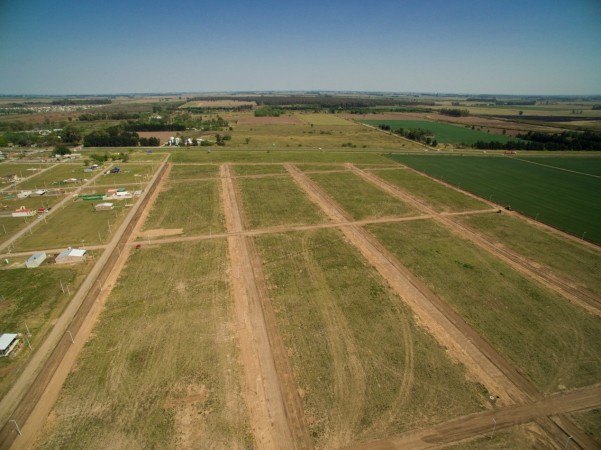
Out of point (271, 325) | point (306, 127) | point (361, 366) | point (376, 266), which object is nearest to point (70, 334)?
point (271, 325)

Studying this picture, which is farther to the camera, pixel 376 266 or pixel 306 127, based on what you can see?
pixel 306 127

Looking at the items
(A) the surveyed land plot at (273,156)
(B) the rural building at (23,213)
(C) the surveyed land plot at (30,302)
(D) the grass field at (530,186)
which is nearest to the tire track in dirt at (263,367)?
(C) the surveyed land plot at (30,302)

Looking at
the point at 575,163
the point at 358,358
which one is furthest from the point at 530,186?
the point at 358,358

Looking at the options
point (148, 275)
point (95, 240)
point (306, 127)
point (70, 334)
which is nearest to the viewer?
point (70, 334)

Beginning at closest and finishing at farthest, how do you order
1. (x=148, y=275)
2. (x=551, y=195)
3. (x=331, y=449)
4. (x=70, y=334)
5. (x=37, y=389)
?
(x=331, y=449) → (x=37, y=389) → (x=70, y=334) → (x=148, y=275) → (x=551, y=195)

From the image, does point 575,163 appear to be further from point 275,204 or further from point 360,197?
point 275,204

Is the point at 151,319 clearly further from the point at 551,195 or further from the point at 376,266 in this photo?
the point at 551,195

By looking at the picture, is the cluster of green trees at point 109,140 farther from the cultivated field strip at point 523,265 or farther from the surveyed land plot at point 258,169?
the cultivated field strip at point 523,265
